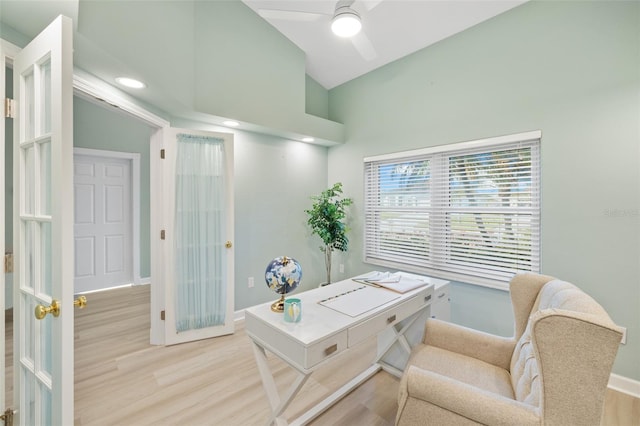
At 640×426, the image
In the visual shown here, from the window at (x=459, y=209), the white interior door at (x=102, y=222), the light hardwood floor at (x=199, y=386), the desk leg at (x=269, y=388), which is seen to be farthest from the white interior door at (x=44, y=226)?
the white interior door at (x=102, y=222)

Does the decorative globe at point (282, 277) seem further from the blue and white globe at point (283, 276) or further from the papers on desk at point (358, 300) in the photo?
the papers on desk at point (358, 300)

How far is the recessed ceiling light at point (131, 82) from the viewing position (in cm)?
203

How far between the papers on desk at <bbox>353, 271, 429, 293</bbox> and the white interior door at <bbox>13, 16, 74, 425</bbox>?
1710 millimetres

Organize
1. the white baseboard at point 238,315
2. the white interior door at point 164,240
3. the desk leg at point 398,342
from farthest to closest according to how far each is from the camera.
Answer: the white baseboard at point 238,315 → the white interior door at point 164,240 → the desk leg at point 398,342

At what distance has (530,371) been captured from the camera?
1214 millimetres

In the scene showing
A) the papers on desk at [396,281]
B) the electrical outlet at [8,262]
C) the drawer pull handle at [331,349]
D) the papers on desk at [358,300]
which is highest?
the electrical outlet at [8,262]

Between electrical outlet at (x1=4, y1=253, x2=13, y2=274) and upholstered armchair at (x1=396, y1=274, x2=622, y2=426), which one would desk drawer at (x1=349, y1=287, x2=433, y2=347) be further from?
electrical outlet at (x1=4, y1=253, x2=13, y2=274)

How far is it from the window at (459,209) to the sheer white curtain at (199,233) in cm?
193

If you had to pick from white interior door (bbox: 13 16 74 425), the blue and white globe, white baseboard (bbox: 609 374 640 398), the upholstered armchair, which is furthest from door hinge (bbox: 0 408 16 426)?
white baseboard (bbox: 609 374 640 398)

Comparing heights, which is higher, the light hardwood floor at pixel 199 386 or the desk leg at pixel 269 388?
the desk leg at pixel 269 388

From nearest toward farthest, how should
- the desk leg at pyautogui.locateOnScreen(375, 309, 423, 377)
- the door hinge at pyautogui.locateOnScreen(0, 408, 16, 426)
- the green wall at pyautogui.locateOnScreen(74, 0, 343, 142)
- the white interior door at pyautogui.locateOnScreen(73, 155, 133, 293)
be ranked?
the door hinge at pyautogui.locateOnScreen(0, 408, 16, 426) < the green wall at pyautogui.locateOnScreen(74, 0, 343, 142) < the desk leg at pyautogui.locateOnScreen(375, 309, 423, 377) < the white interior door at pyautogui.locateOnScreen(73, 155, 133, 293)

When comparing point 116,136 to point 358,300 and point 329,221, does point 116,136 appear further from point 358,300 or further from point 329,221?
point 358,300

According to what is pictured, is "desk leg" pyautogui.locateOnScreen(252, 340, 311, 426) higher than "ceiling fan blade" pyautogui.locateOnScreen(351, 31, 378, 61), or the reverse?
"ceiling fan blade" pyautogui.locateOnScreen(351, 31, 378, 61)

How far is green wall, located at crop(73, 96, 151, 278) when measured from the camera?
13.2 feet
